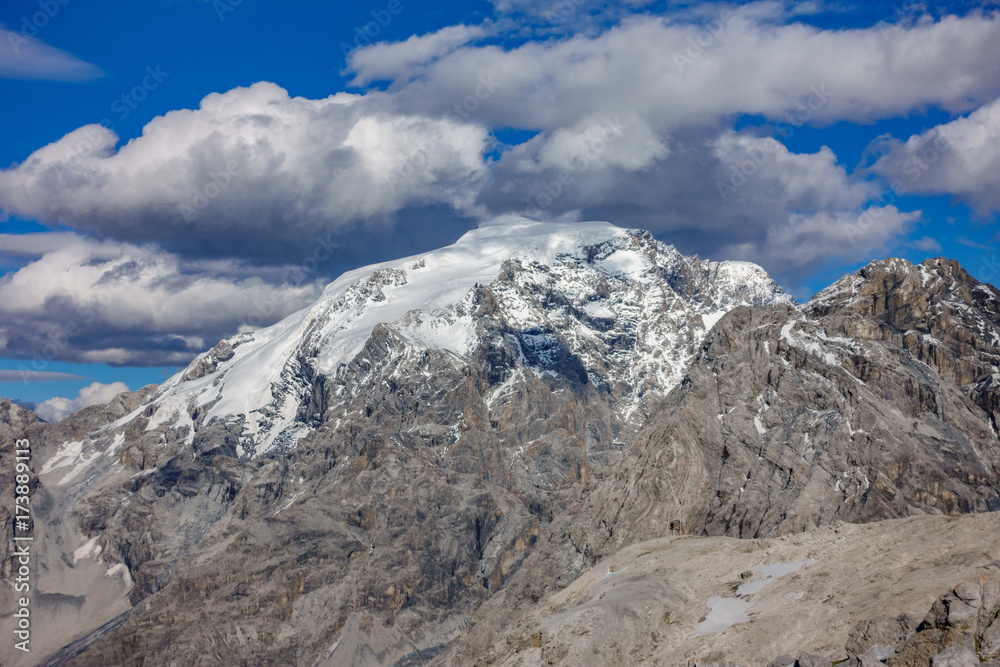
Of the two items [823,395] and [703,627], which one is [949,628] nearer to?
[703,627]

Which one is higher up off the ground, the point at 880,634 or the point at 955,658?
the point at 880,634

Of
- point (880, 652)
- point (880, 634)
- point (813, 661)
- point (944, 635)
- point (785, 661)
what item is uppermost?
point (944, 635)

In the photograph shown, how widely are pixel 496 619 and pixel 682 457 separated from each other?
51676mm

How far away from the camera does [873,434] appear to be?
606 feet

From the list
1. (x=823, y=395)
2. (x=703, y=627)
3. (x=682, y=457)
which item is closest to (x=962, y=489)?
(x=823, y=395)

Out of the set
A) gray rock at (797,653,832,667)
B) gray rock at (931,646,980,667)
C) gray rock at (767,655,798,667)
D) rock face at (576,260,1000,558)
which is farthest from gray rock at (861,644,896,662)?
rock face at (576,260,1000,558)

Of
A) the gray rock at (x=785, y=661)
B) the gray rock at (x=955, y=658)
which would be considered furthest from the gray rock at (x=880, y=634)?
the gray rock at (x=785, y=661)

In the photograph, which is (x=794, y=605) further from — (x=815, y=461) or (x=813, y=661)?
(x=815, y=461)

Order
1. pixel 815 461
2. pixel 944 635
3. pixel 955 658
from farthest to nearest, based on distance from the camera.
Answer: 1. pixel 815 461
2. pixel 944 635
3. pixel 955 658

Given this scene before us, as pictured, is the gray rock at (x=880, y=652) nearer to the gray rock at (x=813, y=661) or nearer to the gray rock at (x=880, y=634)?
the gray rock at (x=880, y=634)

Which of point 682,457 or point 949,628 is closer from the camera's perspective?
point 949,628

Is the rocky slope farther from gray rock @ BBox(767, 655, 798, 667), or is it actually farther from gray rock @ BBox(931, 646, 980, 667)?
gray rock @ BBox(931, 646, 980, 667)

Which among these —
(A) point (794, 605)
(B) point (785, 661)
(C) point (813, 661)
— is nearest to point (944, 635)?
(C) point (813, 661)

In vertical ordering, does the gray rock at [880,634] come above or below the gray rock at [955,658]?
above
